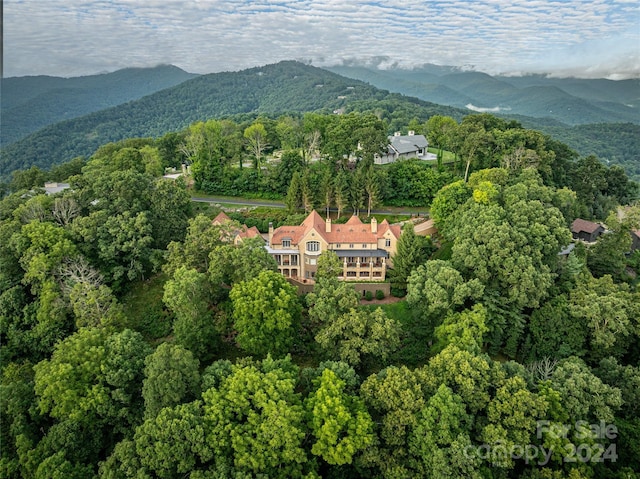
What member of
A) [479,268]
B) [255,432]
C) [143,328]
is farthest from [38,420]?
[479,268]

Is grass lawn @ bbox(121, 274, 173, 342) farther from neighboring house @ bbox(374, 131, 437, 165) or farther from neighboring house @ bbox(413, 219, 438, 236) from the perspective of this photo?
neighboring house @ bbox(374, 131, 437, 165)

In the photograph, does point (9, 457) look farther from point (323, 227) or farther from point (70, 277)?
point (323, 227)

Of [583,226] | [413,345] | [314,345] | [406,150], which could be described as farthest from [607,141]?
[314,345]

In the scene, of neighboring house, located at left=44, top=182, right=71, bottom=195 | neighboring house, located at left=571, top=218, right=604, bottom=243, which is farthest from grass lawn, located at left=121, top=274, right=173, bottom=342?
neighboring house, located at left=571, top=218, right=604, bottom=243

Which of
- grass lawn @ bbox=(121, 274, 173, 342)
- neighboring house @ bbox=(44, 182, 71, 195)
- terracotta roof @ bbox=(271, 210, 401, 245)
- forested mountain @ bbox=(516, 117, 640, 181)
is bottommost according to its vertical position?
forested mountain @ bbox=(516, 117, 640, 181)

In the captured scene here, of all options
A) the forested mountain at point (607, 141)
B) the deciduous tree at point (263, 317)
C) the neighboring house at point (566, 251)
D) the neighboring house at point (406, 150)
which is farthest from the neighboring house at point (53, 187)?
the forested mountain at point (607, 141)

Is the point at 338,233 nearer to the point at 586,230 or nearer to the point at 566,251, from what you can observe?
the point at 566,251

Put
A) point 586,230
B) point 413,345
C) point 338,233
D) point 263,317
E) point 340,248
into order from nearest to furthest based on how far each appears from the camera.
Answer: point 263,317 < point 413,345 < point 340,248 < point 338,233 < point 586,230
